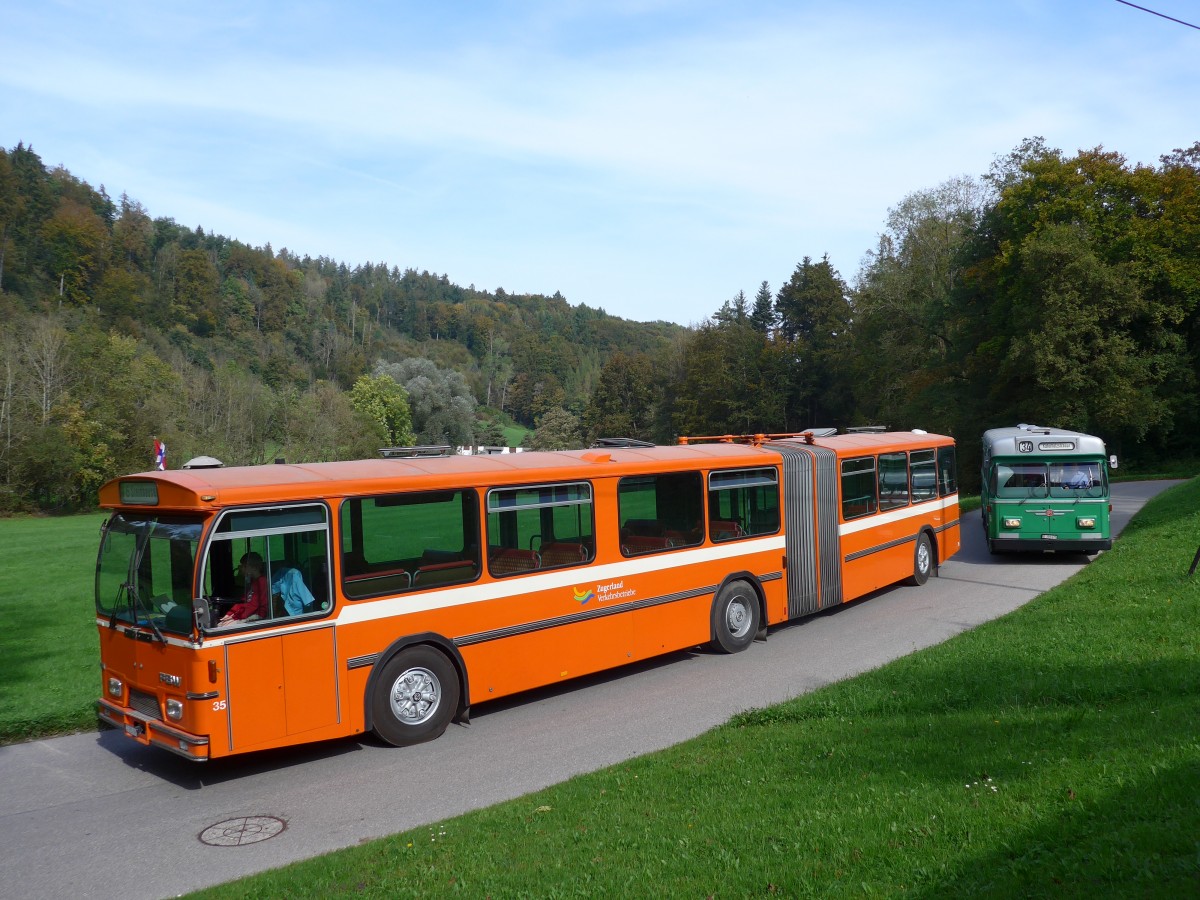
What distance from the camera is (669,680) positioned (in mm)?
11969

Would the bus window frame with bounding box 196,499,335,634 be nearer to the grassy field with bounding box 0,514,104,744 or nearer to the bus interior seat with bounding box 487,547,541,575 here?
the bus interior seat with bounding box 487,547,541,575

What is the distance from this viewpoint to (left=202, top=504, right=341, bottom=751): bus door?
27.1 ft

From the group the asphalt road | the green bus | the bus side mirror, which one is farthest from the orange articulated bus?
the green bus

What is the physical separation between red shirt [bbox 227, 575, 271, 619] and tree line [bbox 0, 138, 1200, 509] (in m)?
40.7

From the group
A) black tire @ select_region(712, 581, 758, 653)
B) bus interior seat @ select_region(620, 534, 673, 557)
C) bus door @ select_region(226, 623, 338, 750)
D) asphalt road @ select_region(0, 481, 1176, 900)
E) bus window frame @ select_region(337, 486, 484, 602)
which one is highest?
bus window frame @ select_region(337, 486, 484, 602)

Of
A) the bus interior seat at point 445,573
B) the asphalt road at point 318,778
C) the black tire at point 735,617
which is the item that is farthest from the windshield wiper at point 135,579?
the black tire at point 735,617

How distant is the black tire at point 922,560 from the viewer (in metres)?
18.3

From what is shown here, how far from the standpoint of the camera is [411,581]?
9680 mm

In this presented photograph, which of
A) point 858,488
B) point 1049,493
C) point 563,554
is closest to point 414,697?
point 563,554

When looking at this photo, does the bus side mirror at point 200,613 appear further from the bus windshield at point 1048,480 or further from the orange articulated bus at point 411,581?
the bus windshield at point 1048,480

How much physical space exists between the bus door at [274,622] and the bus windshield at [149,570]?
25 centimetres

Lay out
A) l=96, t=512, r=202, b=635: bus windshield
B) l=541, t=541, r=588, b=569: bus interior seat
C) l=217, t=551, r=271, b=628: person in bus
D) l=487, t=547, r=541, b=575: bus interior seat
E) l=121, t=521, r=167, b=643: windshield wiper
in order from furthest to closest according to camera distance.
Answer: l=541, t=541, r=588, b=569: bus interior seat, l=487, t=547, r=541, b=575: bus interior seat, l=121, t=521, r=167, b=643: windshield wiper, l=217, t=551, r=271, b=628: person in bus, l=96, t=512, r=202, b=635: bus windshield

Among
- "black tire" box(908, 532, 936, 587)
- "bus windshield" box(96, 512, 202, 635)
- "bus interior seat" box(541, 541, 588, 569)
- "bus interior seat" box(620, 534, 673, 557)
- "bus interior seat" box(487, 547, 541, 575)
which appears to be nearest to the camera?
"bus windshield" box(96, 512, 202, 635)

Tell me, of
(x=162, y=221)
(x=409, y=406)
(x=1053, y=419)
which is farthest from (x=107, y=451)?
(x=162, y=221)
